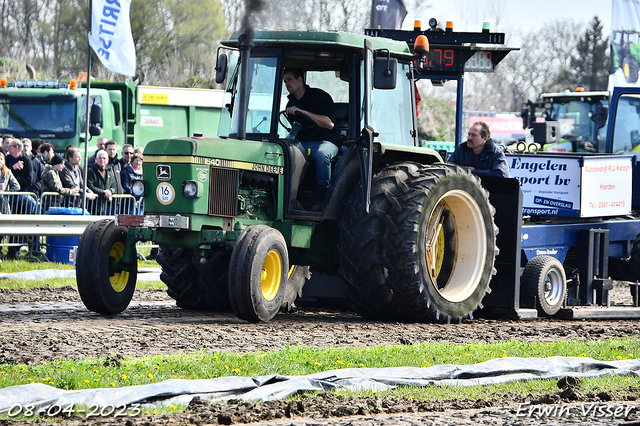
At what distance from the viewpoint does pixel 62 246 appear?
14.0m

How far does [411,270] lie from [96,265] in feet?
9.04

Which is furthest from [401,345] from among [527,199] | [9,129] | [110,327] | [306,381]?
[9,129]

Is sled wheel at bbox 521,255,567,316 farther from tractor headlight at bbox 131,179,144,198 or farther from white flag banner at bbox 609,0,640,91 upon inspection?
white flag banner at bbox 609,0,640,91

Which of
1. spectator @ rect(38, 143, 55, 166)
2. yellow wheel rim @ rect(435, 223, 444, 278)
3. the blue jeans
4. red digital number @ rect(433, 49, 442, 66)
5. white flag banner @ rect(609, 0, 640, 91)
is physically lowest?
yellow wheel rim @ rect(435, 223, 444, 278)

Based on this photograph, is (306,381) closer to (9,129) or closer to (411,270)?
(411,270)

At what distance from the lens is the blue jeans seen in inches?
325

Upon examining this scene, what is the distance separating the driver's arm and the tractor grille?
2.59 ft

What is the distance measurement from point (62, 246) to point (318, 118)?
23.3ft

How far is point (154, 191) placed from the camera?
779 centimetres

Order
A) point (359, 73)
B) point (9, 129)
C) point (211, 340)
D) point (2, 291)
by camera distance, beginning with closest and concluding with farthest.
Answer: point (211, 340) < point (359, 73) < point (2, 291) < point (9, 129)

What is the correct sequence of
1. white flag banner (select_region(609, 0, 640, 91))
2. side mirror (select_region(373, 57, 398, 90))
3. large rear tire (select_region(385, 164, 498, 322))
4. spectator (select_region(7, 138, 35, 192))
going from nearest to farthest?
1. side mirror (select_region(373, 57, 398, 90))
2. large rear tire (select_region(385, 164, 498, 322))
3. spectator (select_region(7, 138, 35, 192))
4. white flag banner (select_region(609, 0, 640, 91))

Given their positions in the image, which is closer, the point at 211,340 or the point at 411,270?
the point at 211,340

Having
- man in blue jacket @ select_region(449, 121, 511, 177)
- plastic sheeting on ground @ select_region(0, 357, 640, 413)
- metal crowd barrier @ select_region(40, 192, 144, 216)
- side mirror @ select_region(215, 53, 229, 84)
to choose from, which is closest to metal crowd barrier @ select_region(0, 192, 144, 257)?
metal crowd barrier @ select_region(40, 192, 144, 216)

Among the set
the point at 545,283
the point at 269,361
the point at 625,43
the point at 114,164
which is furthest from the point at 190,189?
the point at 625,43
